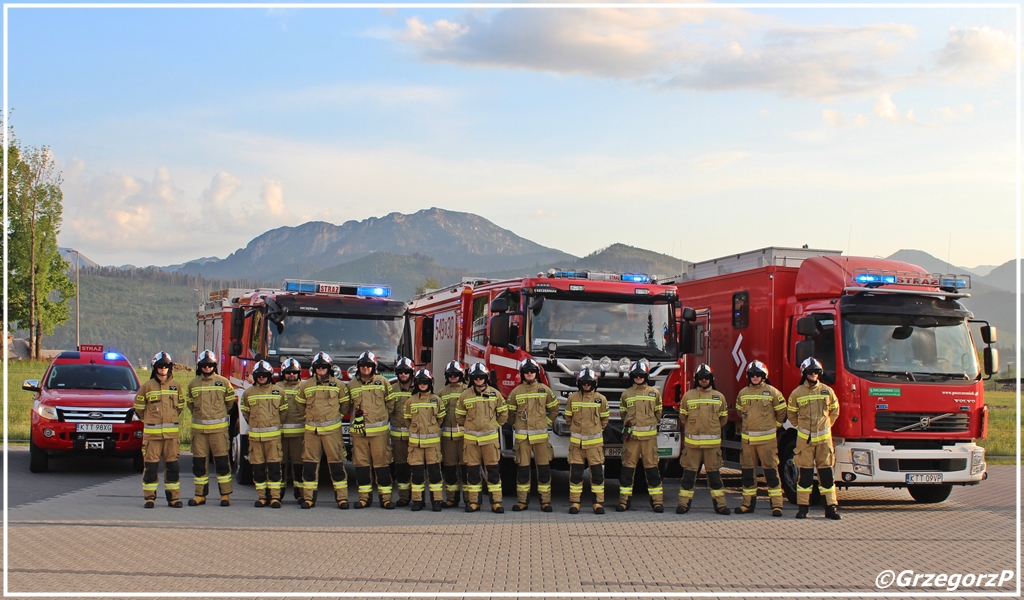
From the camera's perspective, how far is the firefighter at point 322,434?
12562 mm

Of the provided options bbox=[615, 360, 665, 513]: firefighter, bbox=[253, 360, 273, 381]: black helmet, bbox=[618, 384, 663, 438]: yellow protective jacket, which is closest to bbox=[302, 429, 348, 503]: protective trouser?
bbox=[253, 360, 273, 381]: black helmet

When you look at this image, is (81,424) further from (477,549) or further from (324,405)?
(477,549)

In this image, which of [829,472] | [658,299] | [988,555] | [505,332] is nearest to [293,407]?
[505,332]

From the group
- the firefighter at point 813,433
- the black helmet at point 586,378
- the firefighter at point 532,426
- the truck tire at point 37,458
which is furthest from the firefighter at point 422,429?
the truck tire at point 37,458

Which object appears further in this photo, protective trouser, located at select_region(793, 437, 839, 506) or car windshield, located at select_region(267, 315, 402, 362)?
car windshield, located at select_region(267, 315, 402, 362)

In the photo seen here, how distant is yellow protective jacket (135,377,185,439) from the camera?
40.1 ft

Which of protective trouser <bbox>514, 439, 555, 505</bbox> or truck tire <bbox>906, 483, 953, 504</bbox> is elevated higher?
protective trouser <bbox>514, 439, 555, 505</bbox>

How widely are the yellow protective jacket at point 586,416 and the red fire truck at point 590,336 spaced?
1.85ft

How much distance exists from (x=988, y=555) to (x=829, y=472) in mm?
2742

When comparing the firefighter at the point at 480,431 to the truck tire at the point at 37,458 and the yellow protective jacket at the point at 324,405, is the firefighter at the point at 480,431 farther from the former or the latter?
the truck tire at the point at 37,458

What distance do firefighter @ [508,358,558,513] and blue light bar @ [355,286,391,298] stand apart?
3.73 meters

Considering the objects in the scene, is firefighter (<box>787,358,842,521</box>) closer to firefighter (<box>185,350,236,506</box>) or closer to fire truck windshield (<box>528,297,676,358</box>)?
fire truck windshield (<box>528,297,676,358</box>)

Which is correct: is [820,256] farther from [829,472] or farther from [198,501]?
[198,501]

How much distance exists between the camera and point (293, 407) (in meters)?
13.0
